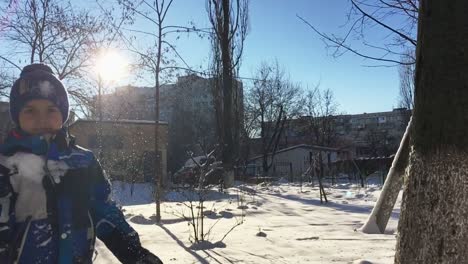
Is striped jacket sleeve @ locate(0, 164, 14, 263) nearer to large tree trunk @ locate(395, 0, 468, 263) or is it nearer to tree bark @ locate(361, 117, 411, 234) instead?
large tree trunk @ locate(395, 0, 468, 263)

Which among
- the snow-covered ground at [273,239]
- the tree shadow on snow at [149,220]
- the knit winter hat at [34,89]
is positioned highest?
the knit winter hat at [34,89]

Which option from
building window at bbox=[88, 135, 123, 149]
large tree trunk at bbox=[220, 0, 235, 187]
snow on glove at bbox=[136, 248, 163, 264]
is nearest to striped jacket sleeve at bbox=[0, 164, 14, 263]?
snow on glove at bbox=[136, 248, 163, 264]

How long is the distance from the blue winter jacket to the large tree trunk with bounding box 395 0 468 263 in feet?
5.02

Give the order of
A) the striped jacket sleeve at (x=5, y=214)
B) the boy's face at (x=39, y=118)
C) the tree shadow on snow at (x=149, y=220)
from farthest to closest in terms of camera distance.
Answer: the tree shadow on snow at (x=149, y=220)
the boy's face at (x=39, y=118)
the striped jacket sleeve at (x=5, y=214)

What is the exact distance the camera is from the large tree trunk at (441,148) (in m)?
2.32

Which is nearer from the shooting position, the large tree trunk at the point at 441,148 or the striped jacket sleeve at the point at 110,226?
the striped jacket sleeve at the point at 110,226

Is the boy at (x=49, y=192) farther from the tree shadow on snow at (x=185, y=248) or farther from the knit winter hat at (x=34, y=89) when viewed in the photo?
the tree shadow on snow at (x=185, y=248)

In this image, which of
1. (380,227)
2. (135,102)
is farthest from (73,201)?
(135,102)

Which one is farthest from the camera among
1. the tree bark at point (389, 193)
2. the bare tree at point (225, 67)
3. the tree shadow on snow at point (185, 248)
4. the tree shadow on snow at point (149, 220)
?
the bare tree at point (225, 67)

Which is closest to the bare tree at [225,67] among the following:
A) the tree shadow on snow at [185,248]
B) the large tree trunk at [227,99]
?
the large tree trunk at [227,99]

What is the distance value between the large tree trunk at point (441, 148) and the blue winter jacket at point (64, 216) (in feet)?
5.02


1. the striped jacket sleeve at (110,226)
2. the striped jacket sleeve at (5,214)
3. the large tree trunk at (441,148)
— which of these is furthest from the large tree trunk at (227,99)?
the striped jacket sleeve at (5,214)

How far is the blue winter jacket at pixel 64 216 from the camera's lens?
1.47 meters

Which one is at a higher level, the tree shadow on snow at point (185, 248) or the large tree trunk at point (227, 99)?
the large tree trunk at point (227, 99)
